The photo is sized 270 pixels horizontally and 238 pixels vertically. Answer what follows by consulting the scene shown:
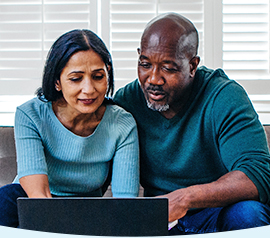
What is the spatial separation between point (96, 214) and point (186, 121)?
2.16ft

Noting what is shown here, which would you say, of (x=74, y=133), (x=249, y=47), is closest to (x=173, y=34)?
(x=74, y=133)

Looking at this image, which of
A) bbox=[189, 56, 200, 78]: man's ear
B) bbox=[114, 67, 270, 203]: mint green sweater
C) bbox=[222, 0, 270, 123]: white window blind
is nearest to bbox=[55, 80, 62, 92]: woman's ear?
bbox=[114, 67, 270, 203]: mint green sweater

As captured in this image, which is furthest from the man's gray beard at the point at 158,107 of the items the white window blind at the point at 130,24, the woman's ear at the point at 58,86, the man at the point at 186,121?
the white window blind at the point at 130,24

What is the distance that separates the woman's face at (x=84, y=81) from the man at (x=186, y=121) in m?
0.16

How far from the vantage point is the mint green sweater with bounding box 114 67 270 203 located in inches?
48.4

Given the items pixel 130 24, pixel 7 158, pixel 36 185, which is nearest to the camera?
pixel 36 185

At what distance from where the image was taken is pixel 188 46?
1.37m

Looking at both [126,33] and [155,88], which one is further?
[126,33]

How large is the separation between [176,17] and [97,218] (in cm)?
86

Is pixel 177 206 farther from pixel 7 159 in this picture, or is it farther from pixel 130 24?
pixel 130 24

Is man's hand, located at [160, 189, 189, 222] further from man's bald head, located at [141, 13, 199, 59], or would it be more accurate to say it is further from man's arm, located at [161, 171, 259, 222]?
man's bald head, located at [141, 13, 199, 59]

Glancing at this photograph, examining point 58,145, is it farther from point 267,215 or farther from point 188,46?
point 267,215

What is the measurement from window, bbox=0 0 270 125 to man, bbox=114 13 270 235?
2.16 ft

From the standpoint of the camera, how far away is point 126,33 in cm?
206
